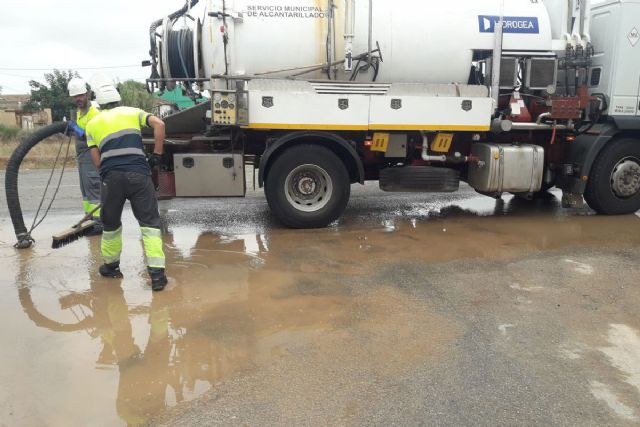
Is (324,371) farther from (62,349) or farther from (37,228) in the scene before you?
(37,228)

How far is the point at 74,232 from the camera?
5953mm

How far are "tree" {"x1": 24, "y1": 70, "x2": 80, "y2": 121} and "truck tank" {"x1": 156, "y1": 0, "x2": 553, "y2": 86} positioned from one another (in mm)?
25111

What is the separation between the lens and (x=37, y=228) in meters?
6.97

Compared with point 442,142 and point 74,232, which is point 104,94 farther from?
point 442,142

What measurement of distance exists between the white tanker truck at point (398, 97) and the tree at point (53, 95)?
2500 cm

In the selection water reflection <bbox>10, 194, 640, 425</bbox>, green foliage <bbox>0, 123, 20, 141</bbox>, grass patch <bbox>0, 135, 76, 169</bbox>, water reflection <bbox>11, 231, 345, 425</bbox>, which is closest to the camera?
water reflection <bbox>11, 231, 345, 425</bbox>

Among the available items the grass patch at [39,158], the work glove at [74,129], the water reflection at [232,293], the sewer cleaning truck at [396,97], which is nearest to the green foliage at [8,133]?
the grass patch at [39,158]

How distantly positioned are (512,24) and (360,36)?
1.98 meters

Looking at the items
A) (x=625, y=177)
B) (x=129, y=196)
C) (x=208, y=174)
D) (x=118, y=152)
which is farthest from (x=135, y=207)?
(x=625, y=177)

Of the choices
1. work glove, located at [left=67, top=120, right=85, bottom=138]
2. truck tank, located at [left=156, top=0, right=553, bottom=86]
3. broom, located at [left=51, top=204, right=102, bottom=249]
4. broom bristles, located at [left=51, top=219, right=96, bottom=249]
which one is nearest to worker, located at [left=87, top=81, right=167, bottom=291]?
broom, located at [left=51, top=204, right=102, bottom=249]

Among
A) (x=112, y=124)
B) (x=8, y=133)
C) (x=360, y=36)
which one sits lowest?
(x=8, y=133)

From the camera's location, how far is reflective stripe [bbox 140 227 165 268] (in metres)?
4.73

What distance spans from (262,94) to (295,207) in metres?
1.40

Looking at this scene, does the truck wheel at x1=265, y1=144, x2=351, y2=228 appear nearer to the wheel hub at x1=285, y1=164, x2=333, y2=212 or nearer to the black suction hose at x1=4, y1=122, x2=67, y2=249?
the wheel hub at x1=285, y1=164, x2=333, y2=212
